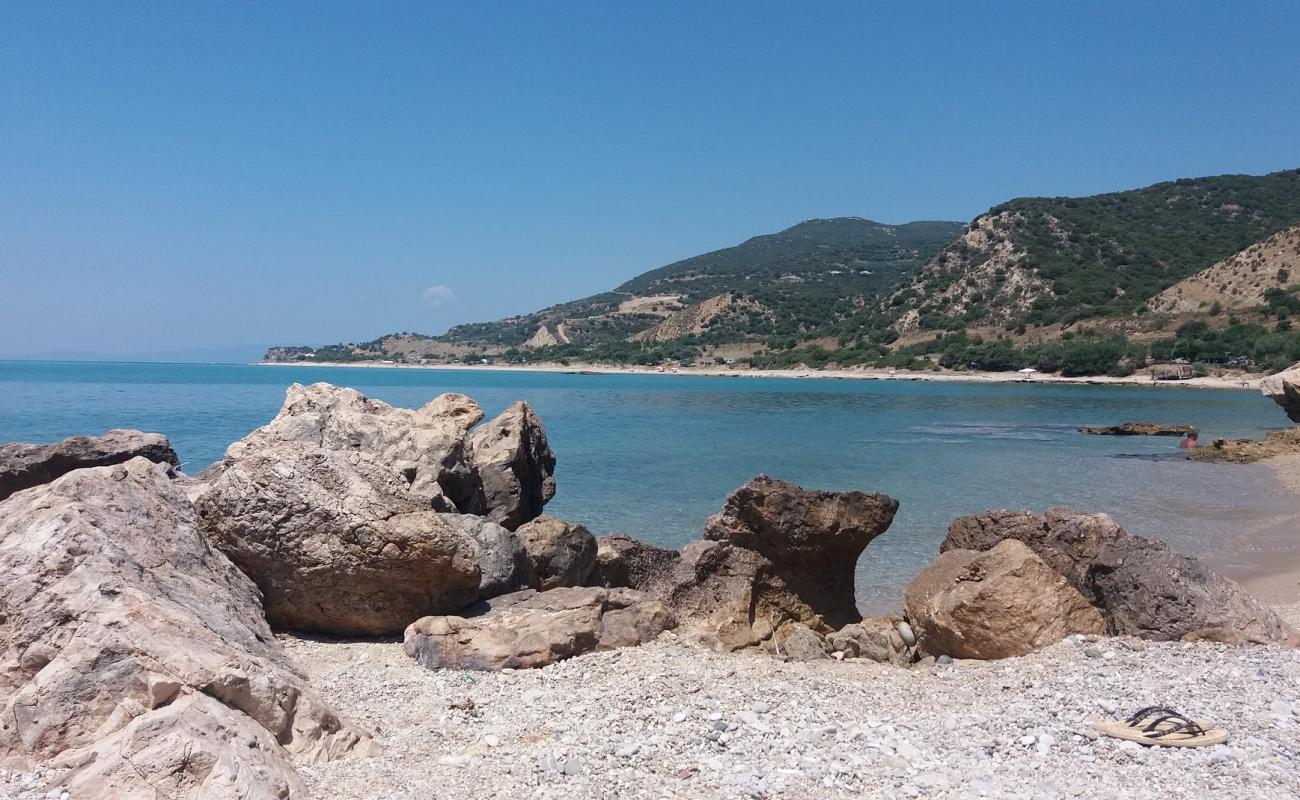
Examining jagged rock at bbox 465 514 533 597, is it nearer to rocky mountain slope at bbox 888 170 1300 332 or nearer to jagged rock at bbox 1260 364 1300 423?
jagged rock at bbox 1260 364 1300 423

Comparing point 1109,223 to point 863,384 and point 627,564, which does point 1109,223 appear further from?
point 627,564

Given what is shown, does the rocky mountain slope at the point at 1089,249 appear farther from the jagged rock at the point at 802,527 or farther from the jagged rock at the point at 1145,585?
the jagged rock at the point at 1145,585

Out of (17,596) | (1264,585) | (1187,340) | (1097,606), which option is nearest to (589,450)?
(1264,585)

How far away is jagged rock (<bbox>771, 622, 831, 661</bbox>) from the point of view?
8297 millimetres

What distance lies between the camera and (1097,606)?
811 cm

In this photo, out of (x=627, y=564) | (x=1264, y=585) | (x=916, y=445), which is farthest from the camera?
(x=916, y=445)

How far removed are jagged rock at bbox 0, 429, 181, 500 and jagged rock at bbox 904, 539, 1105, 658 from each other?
29.5 ft

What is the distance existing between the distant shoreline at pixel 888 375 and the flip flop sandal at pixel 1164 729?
6995 cm

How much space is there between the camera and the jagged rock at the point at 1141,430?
39250mm

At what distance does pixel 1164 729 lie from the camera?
5312 millimetres

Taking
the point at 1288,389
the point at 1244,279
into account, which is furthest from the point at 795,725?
the point at 1244,279

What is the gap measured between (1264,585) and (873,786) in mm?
10869

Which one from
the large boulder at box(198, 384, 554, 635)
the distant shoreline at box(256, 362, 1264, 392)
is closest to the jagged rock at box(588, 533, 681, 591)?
the large boulder at box(198, 384, 554, 635)

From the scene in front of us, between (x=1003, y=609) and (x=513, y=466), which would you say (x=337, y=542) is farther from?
(x=513, y=466)
